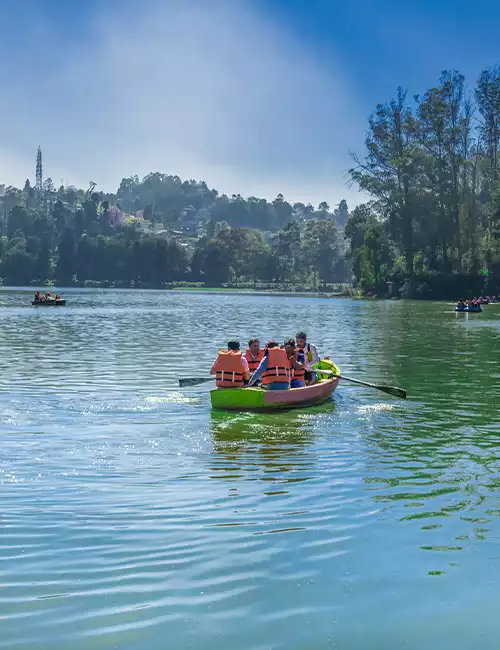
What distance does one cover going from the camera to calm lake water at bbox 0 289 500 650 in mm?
8508

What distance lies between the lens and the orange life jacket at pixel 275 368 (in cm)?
2198

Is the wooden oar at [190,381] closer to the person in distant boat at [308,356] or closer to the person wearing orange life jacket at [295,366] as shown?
the person in distant boat at [308,356]

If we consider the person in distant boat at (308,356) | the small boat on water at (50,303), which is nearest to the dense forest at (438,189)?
the small boat on water at (50,303)

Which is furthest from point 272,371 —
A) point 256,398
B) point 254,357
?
point 254,357

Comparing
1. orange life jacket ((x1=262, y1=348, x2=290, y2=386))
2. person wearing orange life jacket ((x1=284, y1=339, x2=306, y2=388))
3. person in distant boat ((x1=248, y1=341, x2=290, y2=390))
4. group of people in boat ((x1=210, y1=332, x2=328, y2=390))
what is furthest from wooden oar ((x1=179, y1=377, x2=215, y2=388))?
orange life jacket ((x1=262, y1=348, x2=290, y2=386))

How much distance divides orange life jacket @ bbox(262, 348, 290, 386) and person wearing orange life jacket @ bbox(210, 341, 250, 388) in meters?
0.59

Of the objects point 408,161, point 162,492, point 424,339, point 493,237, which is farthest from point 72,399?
point 408,161

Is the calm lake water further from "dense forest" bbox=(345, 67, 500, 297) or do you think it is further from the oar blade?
"dense forest" bbox=(345, 67, 500, 297)

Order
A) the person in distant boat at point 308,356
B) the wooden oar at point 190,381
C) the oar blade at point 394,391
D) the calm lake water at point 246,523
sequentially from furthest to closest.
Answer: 1. the wooden oar at point 190,381
2. the oar blade at point 394,391
3. the person in distant boat at point 308,356
4. the calm lake water at point 246,523

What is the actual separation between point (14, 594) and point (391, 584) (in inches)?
162

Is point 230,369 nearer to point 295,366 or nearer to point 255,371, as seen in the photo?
point 255,371

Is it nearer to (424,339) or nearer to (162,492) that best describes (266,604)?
(162,492)

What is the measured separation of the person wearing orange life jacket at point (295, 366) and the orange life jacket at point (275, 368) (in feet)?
3.82

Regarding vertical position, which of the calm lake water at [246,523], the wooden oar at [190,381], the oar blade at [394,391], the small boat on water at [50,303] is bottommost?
the calm lake water at [246,523]
